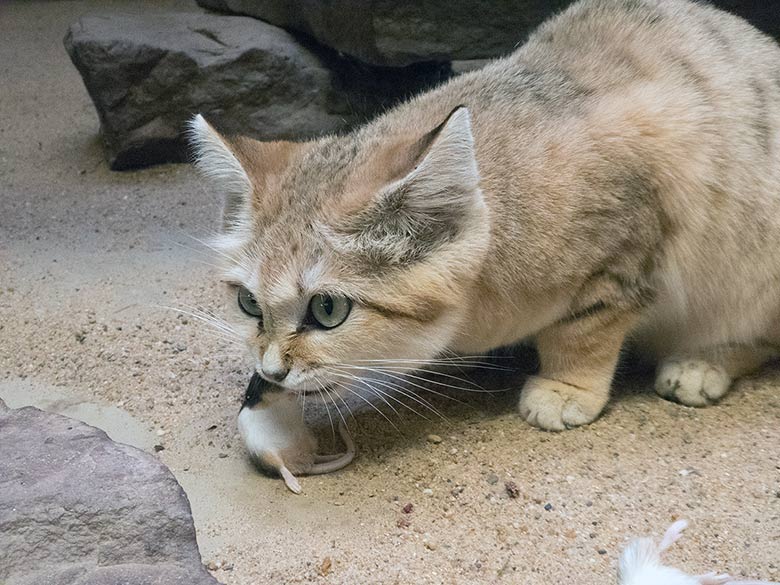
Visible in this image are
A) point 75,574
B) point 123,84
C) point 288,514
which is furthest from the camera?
point 123,84

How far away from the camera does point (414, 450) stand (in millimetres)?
2818

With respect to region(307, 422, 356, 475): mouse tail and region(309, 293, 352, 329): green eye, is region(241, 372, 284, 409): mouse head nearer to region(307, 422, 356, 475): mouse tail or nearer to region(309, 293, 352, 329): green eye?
region(307, 422, 356, 475): mouse tail

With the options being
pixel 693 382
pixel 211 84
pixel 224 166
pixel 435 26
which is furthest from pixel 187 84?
pixel 693 382

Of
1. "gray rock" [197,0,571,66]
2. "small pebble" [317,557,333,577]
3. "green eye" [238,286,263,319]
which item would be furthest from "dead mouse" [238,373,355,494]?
"gray rock" [197,0,571,66]

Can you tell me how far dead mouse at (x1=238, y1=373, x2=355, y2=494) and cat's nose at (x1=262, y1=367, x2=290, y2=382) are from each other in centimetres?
27

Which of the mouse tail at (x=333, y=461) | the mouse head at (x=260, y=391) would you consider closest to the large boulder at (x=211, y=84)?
the mouse head at (x=260, y=391)

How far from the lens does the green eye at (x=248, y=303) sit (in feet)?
8.36

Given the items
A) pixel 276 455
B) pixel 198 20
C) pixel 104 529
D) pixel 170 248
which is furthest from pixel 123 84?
pixel 104 529

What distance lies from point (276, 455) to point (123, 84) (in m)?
3.37

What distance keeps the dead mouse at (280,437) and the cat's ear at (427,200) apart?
62 centimetres

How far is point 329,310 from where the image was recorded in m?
2.42

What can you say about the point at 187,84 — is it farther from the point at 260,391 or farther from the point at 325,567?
the point at 325,567

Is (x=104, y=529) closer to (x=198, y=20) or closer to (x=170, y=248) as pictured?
(x=170, y=248)

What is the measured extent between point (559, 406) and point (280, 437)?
0.92 m
